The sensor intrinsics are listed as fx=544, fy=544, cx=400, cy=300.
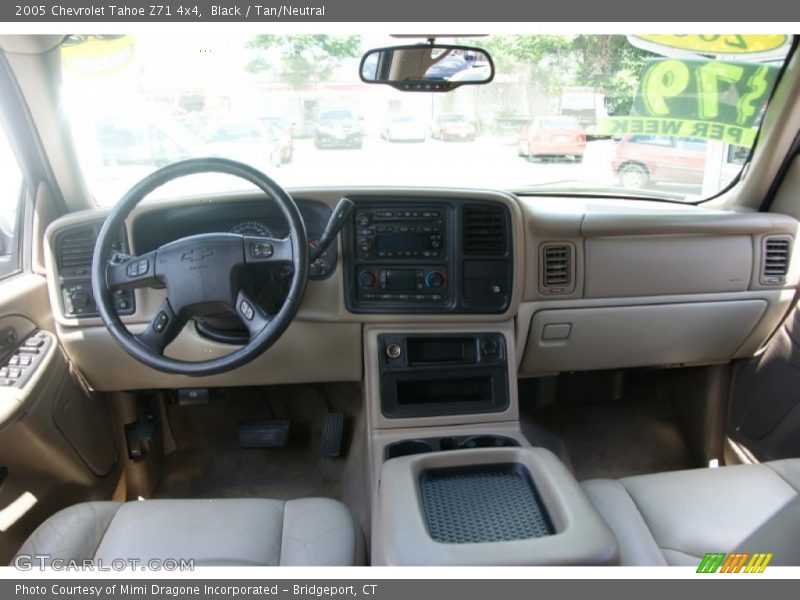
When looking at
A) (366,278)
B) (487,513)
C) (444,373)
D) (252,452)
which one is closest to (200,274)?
(366,278)

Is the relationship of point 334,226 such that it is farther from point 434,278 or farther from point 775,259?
point 775,259

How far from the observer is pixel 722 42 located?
2031 mm

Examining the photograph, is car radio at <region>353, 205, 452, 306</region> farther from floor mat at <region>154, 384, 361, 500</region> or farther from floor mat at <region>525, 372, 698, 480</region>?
floor mat at <region>525, 372, 698, 480</region>

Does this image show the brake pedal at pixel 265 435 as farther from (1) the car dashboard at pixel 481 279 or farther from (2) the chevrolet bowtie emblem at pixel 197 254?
(2) the chevrolet bowtie emblem at pixel 197 254

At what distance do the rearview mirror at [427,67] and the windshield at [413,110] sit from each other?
0.05 ft

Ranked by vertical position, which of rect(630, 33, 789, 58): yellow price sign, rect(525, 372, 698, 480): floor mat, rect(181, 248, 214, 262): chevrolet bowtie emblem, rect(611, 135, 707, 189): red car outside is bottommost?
rect(525, 372, 698, 480): floor mat

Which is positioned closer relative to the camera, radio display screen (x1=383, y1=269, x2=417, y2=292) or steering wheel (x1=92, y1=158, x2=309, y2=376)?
steering wheel (x1=92, y1=158, x2=309, y2=376)

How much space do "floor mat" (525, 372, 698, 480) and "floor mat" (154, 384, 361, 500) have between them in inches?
42.2

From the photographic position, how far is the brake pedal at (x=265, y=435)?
8.02 ft

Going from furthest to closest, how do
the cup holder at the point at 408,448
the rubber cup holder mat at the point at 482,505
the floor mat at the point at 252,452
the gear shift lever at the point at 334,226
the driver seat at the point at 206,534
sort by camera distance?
the floor mat at the point at 252,452
the cup holder at the point at 408,448
the gear shift lever at the point at 334,226
the driver seat at the point at 206,534
the rubber cup holder mat at the point at 482,505

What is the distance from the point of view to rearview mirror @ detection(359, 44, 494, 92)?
6.32 ft

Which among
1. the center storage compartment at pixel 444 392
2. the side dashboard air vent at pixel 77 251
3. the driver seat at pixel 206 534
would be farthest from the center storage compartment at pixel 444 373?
the side dashboard air vent at pixel 77 251

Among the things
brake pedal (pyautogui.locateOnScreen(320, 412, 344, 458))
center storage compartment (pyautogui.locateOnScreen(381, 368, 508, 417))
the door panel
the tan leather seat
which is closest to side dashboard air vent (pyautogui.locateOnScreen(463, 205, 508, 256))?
center storage compartment (pyautogui.locateOnScreen(381, 368, 508, 417))

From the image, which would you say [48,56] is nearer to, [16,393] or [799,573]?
[16,393]
